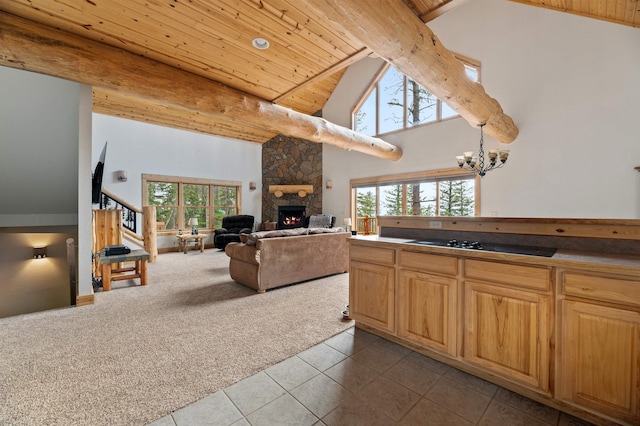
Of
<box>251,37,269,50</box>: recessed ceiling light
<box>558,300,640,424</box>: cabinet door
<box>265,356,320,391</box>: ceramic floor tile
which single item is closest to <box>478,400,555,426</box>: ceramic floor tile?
<box>558,300,640,424</box>: cabinet door

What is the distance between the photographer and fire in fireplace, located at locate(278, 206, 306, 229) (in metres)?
8.40

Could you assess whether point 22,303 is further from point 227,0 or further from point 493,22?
point 493,22

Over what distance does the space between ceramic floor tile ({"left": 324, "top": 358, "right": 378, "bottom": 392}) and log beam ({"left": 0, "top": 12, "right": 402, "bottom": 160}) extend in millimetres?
3199

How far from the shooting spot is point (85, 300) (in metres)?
3.06

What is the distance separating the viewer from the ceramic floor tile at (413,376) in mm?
1684

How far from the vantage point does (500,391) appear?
5.40 ft

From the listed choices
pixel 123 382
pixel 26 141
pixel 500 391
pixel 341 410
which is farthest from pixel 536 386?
pixel 26 141

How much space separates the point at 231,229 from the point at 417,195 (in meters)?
5.27

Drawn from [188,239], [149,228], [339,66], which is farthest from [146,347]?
[188,239]

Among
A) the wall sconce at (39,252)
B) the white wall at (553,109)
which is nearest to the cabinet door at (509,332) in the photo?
the white wall at (553,109)

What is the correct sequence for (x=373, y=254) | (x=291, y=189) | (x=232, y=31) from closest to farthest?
1. (x=373, y=254)
2. (x=232, y=31)
3. (x=291, y=189)

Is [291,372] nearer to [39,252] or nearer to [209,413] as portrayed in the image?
[209,413]

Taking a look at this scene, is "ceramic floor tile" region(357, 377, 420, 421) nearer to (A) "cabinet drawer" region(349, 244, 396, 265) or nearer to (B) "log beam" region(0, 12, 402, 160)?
(A) "cabinet drawer" region(349, 244, 396, 265)

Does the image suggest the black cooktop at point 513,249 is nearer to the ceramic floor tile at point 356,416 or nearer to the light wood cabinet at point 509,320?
the light wood cabinet at point 509,320
